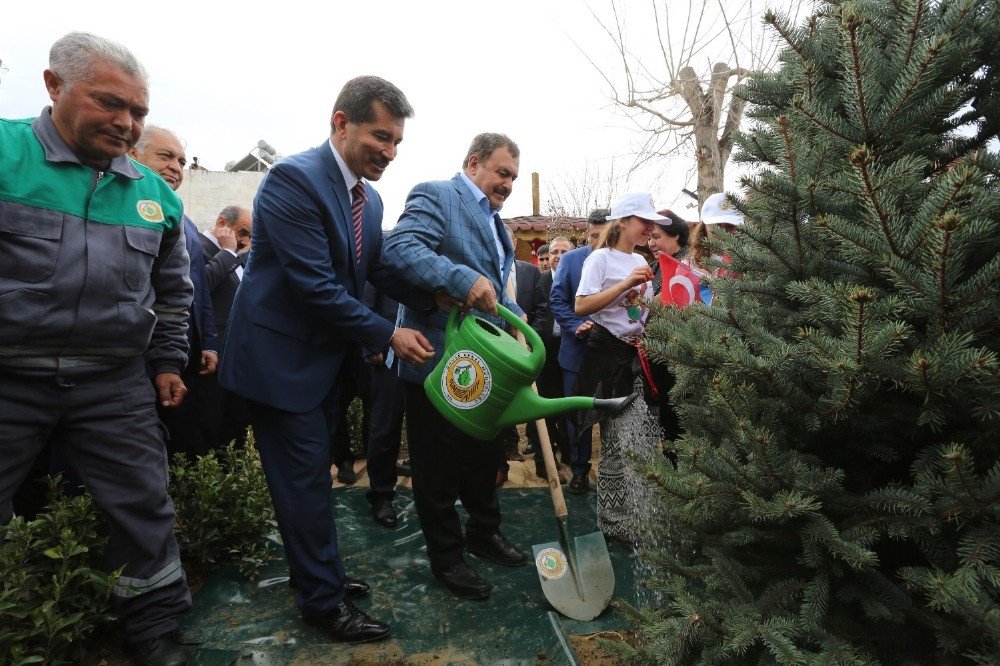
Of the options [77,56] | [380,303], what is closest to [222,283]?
[380,303]

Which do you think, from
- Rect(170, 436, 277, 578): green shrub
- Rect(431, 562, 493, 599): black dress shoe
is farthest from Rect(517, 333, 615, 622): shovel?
Rect(170, 436, 277, 578): green shrub

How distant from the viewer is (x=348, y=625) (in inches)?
93.3

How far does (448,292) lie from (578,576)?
55.8 inches

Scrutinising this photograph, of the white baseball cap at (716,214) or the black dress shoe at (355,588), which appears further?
the white baseball cap at (716,214)

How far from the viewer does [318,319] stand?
7.93ft

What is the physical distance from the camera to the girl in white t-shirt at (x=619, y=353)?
335 centimetres

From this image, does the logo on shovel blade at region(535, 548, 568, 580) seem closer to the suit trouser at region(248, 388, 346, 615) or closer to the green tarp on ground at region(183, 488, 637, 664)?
the green tarp on ground at region(183, 488, 637, 664)

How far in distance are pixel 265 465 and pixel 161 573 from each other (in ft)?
1.63

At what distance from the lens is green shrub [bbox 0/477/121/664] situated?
5.90 feet

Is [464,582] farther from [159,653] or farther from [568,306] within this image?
[568,306]

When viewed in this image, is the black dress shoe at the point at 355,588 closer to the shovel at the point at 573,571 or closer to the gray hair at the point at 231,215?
the shovel at the point at 573,571

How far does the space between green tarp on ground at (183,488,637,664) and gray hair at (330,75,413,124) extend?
6.78ft

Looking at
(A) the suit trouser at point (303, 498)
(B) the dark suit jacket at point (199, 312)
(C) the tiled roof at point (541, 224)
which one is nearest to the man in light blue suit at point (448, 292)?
(A) the suit trouser at point (303, 498)

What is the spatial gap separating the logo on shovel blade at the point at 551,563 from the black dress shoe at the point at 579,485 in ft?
4.67
